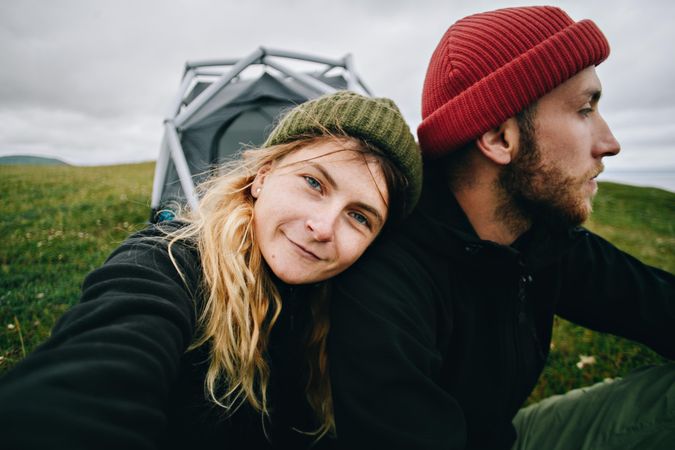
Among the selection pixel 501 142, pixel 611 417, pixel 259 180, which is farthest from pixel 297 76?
pixel 611 417

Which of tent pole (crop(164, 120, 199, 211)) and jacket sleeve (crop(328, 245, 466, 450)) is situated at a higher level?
tent pole (crop(164, 120, 199, 211))

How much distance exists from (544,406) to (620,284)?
37.1 inches

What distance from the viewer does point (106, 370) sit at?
2.45 feet

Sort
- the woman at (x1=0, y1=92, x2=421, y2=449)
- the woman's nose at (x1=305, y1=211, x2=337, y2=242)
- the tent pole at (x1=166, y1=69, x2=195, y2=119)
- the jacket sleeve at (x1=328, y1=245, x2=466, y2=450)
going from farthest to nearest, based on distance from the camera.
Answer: the tent pole at (x1=166, y1=69, x2=195, y2=119) < the woman's nose at (x1=305, y1=211, x2=337, y2=242) < the jacket sleeve at (x1=328, y1=245, x2=466, y2=450) < the woman at (x1=0, y1=92, x2=421, y2=449)

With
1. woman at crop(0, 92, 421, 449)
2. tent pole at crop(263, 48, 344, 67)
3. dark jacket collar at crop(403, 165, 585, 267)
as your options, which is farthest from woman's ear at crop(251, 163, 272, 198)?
tent pole at crop(263, 48, 344, 67)

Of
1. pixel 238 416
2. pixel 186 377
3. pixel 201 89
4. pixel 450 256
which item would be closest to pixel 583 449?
pixel 450 256

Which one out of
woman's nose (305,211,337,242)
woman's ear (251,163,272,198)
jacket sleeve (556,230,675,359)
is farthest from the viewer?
jacket sleeve (556,230,675,359)

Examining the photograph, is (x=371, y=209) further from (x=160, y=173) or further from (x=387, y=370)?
(x=160, y=173)

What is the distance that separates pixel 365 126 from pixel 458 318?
1051 millimetres

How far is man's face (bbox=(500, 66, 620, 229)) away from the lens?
1661mm

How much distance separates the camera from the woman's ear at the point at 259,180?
1.72 meters

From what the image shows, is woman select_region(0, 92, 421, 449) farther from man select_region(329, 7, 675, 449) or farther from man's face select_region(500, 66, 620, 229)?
man's face select_region(500, 66, 620, 229)

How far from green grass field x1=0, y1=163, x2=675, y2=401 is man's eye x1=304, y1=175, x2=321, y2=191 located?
89.4 inches

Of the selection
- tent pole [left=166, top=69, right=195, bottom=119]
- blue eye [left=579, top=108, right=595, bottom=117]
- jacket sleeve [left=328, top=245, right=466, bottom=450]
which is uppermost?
tent pole [left=166, top=69, right=195, bottom=119]
